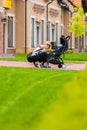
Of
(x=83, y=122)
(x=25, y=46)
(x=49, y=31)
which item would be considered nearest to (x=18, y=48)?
(x=25, y=46)

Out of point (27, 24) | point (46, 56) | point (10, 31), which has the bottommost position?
point (46, 56)

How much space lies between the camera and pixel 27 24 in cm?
4309

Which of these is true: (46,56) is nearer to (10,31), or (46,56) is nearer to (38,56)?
(38,56)

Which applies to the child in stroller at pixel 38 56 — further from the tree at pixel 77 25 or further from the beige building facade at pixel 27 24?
the tree at pixel 77 25

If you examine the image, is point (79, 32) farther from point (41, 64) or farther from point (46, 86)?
point (46, 86)

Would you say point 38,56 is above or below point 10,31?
below

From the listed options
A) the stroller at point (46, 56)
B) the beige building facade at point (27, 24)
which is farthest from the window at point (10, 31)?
the stroller at point (46, 56)

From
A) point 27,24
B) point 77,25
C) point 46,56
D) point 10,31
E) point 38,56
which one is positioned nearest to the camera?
point 38,56

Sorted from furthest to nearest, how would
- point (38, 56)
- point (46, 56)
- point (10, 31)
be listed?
1. point (10, 31)
2. point (46, 56)
3. point (38, 56)

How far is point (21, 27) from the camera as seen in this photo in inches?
1673

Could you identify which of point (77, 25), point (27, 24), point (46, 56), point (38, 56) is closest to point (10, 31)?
point (27, 24)

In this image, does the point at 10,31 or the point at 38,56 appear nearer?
the point at 38,56

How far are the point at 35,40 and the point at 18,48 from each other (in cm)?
326

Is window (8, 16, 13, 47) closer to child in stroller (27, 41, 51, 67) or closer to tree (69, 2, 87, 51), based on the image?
tree (69, 2, 87, 51)
